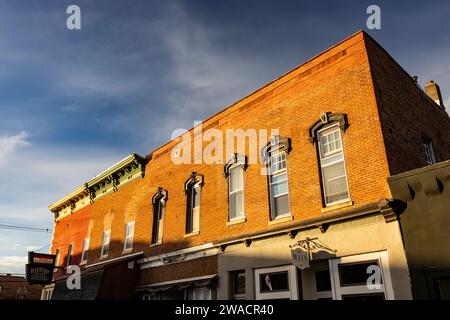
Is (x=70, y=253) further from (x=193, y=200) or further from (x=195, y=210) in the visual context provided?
(x=195, y=210)

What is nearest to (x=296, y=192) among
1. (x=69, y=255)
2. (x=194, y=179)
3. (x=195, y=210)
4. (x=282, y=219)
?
(x=282, y=219)

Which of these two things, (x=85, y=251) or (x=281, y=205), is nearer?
(x=281, y=205)

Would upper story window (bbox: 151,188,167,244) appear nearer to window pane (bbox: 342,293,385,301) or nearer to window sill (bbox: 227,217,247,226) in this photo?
window sill (bbox: 227,217,247,226)

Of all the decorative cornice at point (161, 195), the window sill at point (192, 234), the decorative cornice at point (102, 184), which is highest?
the decorative cornice at point (102, 184)

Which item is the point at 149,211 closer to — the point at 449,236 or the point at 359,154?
the point at 359,154

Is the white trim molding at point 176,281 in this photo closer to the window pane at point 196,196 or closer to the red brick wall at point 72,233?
the window pane at point 196,196

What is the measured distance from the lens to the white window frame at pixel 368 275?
8.41 metres

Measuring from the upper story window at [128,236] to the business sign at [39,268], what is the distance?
7.37 metres

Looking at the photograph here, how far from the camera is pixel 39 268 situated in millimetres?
22234

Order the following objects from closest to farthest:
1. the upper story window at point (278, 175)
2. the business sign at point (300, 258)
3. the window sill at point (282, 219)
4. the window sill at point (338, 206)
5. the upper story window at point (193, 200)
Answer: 1. the window sill at point (338, 206)
2. the business sign at point (300, 258)
3. the window sill at point (282, 219)
4. the upper story window at point (278, 175)
5. the upper story window at point (193, 200)

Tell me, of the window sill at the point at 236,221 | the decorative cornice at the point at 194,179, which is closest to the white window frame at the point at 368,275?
the window sill at the point at 236,221

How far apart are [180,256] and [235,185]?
371 centimetres

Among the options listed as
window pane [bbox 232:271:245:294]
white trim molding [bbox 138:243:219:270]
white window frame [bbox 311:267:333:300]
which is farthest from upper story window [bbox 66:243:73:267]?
white window frame [bbox 311:267:333:300]
